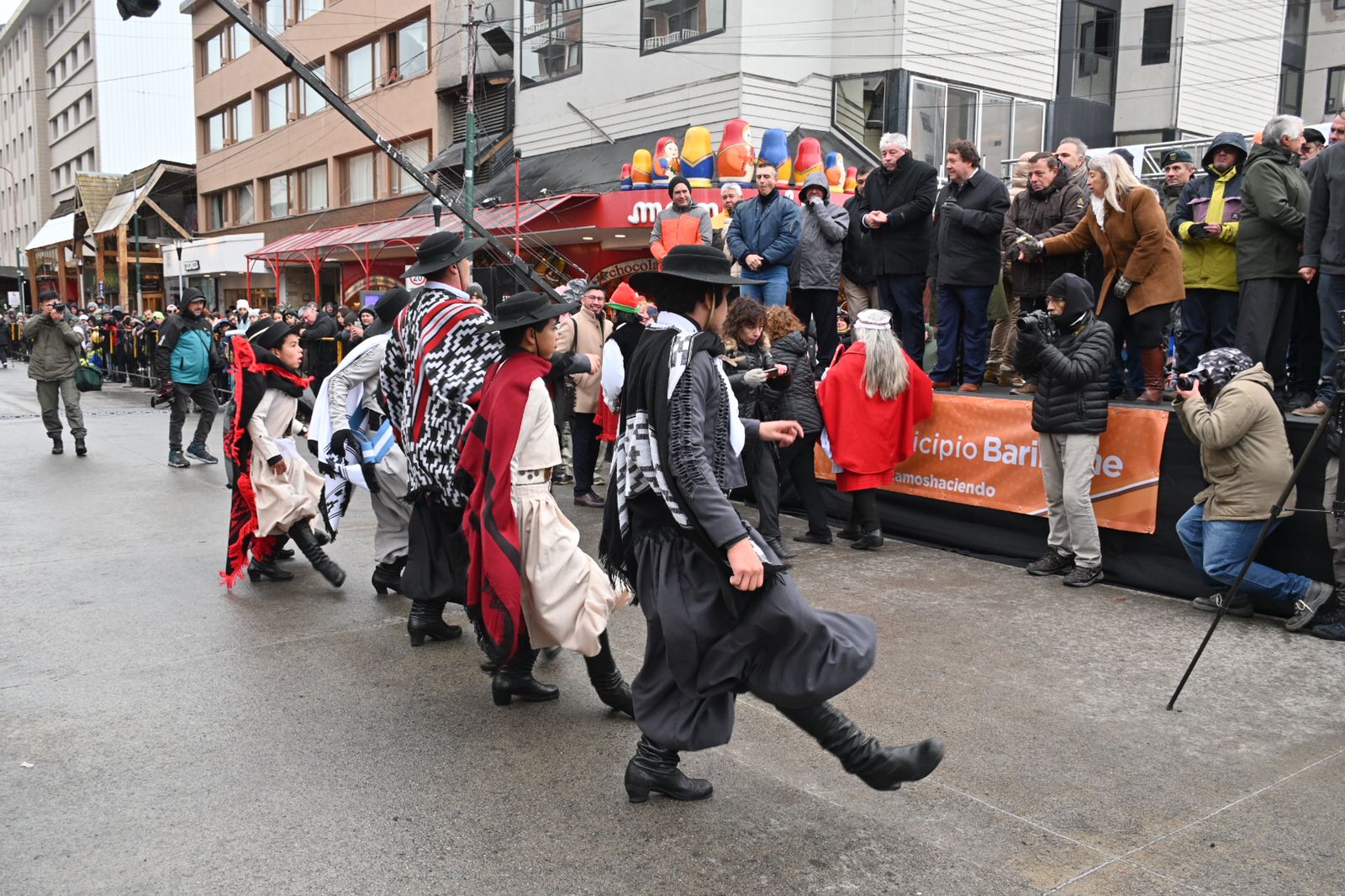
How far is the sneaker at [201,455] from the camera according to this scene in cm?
1176

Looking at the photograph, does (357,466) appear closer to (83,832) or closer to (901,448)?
(83,832)

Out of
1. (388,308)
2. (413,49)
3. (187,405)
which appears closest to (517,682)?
→ (388,308)

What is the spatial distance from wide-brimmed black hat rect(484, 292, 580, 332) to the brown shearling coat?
4.27m

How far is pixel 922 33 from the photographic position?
1944 cm

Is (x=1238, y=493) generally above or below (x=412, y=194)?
below

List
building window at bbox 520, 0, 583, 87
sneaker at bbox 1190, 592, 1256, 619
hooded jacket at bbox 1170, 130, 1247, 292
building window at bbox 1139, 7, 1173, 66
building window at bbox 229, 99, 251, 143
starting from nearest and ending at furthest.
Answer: sneaker at bbox 1190, 592, 1256, 619 → hooded jacket at bbox 1170, 130, 1247, 292 → building window at bbox 520, 0, 583, 87 → building window at bbox 1139, 7, 1173, 66 → building window at bbox 229, 99, 251, 143

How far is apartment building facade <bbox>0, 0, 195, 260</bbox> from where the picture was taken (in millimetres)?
54344

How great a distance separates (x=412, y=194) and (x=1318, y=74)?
23817 millimetres

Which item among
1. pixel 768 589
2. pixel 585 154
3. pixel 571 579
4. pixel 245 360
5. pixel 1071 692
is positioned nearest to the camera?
pixel 768 589

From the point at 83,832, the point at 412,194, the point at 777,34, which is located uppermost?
the point at 777,34

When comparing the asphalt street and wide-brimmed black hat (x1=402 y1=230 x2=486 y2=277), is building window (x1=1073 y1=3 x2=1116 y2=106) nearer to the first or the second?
the asphalt street

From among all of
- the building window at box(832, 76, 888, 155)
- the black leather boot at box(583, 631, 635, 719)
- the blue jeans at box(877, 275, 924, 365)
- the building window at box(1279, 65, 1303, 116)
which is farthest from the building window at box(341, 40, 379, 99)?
the black leather boot at box(583, 631, 635, 719)

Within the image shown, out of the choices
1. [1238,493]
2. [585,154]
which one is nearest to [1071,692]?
[1238,493]

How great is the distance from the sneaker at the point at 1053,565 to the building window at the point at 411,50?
24.8 metres
